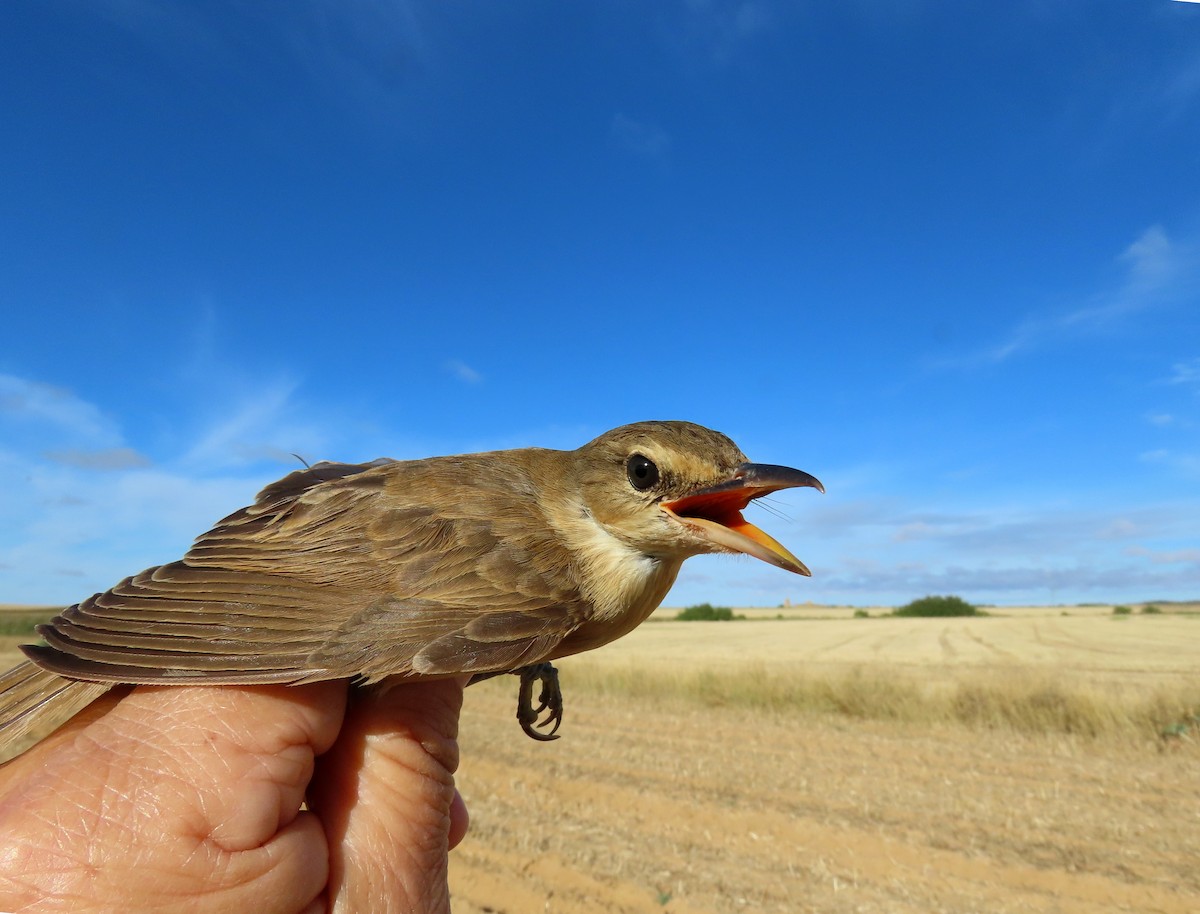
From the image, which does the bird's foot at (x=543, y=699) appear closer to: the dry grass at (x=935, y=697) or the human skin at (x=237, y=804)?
the human skin at (x=237, y=804)

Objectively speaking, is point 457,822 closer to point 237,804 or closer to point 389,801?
point 389,801

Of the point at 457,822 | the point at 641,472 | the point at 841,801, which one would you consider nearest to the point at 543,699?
the point at 457,822

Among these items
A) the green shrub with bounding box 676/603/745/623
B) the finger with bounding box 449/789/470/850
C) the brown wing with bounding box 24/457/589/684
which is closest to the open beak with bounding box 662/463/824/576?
the brown wing with bounding box 24/457/589/684

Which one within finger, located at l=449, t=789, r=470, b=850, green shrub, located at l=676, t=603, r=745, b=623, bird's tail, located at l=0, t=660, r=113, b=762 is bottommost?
finger, located at l=449, t=789, r=470, b=850

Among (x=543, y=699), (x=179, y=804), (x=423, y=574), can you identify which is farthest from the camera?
(x=543, y=699)

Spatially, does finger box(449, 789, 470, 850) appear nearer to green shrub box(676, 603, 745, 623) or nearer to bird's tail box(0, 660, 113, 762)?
bird's tail box(0, 660, 113, 762)

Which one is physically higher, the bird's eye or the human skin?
the bird's eye

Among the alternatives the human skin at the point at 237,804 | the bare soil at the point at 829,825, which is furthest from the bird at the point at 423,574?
the bare soil at the point at 829,825
